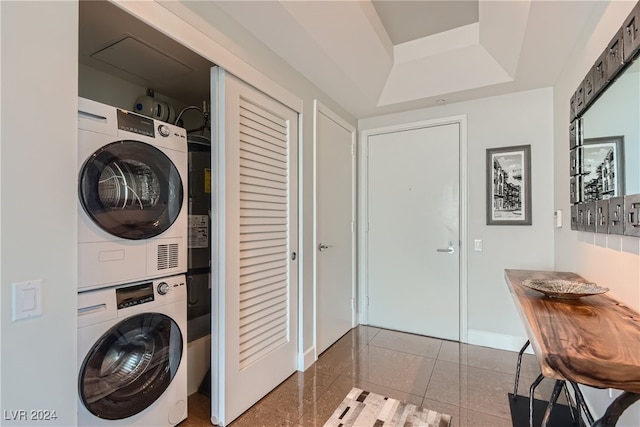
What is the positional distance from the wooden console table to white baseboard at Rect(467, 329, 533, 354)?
1.67 m

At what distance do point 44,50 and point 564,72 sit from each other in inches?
122

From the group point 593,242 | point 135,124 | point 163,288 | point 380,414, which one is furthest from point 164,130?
point 593,242

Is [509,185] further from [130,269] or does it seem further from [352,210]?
[130,269]

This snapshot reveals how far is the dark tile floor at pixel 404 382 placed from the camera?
6.13 feet

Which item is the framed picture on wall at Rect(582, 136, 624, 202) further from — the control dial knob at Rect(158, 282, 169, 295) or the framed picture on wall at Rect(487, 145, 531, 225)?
the control dial knob at Rect(158, 282, 169, 295)

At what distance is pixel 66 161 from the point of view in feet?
3.71

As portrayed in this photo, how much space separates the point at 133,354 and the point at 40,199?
86 cm

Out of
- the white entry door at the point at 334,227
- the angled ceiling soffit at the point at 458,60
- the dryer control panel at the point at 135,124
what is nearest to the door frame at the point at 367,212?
the white entry door at the point at 334,227

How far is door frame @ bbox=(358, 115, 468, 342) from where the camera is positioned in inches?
117

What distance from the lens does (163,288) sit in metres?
1.59

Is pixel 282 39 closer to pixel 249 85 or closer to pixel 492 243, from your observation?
pixel 249 85

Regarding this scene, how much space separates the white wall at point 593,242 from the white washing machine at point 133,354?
2107 mm

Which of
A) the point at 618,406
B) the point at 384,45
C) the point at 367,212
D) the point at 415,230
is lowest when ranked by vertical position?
the point at 618,406

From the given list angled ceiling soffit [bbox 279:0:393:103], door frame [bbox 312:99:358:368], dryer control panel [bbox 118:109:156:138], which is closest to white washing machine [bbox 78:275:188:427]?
dryer control panel [bbox 118:109:156:138]
